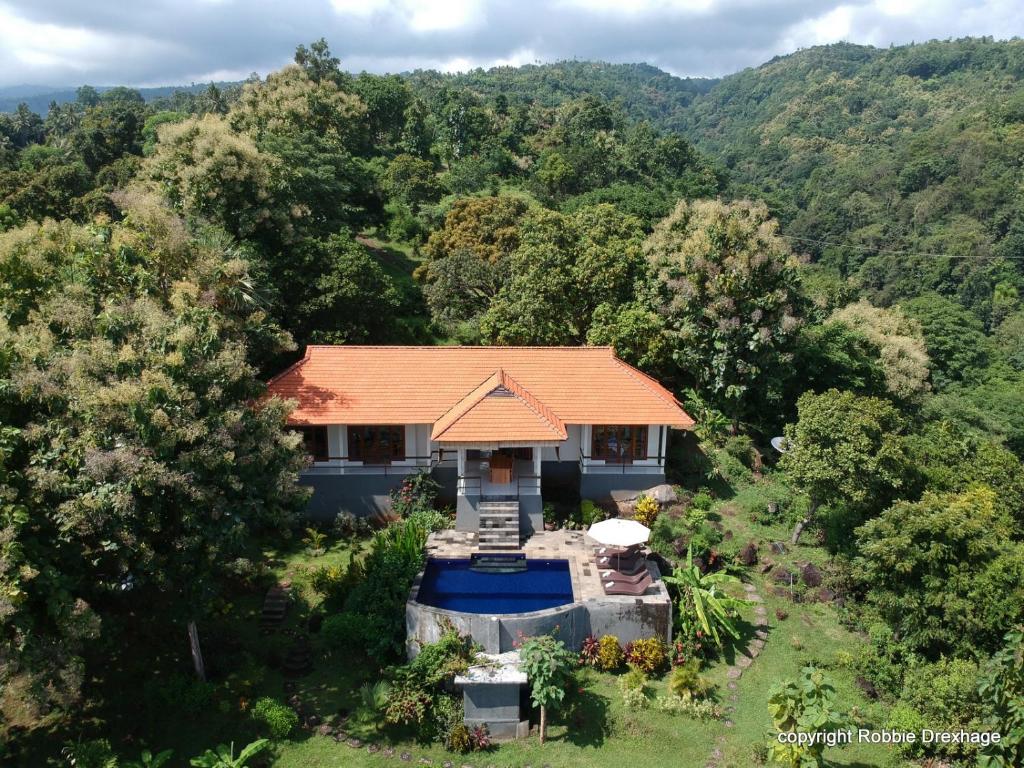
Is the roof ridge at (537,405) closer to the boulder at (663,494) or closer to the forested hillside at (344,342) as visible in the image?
the boulder at (663,494)

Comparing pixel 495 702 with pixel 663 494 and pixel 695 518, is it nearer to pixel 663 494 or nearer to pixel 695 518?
pixel 695 518

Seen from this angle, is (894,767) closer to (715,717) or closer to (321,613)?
(715,717)

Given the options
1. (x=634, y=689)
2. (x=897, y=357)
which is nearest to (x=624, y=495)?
(x=634, y=689)

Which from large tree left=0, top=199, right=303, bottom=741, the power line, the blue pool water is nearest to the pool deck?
the blue pool water

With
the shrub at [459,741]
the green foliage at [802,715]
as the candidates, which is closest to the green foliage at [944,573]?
the green foliage at [802,715]

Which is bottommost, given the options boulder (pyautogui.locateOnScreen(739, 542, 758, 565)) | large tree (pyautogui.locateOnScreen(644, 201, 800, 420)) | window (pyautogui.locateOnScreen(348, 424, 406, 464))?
boulder (pyautogui.locateOnScreen(739, 542, 758, 565))

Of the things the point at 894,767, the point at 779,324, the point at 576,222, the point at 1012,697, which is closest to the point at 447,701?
the point at 894,767

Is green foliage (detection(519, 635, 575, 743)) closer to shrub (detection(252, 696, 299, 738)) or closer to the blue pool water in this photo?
the blue pool water

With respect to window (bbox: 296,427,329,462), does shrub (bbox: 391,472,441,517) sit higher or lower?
lower
